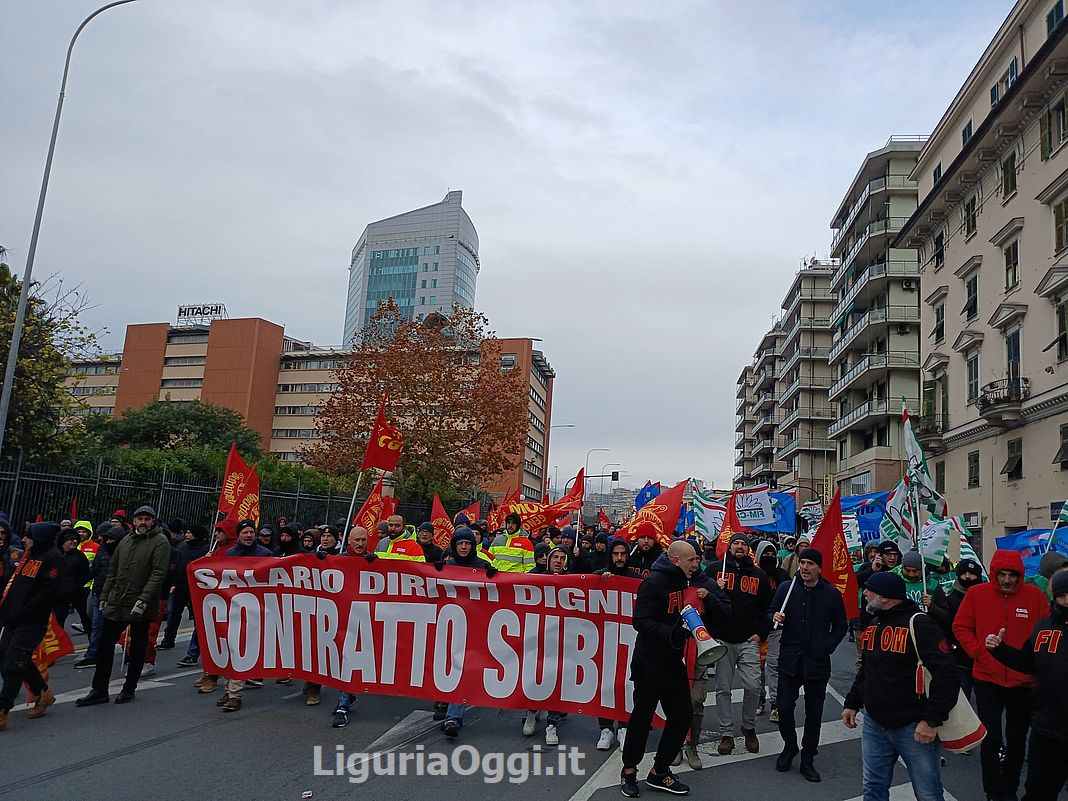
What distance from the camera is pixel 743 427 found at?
107 meters

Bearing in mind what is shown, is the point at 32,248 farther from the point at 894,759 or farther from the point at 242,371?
the point at 242,371

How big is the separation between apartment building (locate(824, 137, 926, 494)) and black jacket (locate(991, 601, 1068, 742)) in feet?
137

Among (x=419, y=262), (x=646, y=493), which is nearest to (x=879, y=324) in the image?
(x=646, y=493)

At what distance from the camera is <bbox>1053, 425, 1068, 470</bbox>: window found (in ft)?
74.6

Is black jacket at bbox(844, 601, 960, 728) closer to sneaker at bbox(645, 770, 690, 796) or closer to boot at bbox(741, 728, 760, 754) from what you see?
sneaker at bbox(645, 770, 690, 796)

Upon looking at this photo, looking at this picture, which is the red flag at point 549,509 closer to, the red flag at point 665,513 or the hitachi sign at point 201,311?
the red flag at point 665,513

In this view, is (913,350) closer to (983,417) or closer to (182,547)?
(983,417)

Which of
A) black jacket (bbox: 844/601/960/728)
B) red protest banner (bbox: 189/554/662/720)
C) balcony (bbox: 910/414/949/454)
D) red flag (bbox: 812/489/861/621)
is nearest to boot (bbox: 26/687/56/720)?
red protest banner (bbox: 189/554/662/720)

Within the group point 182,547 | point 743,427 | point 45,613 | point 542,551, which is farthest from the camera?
point 743,427

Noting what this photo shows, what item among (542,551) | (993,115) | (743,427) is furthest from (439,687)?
(743,427)

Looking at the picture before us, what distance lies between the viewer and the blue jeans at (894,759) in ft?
15.8

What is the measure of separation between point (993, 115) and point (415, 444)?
21.7m

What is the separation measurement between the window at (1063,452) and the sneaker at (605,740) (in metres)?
20.9

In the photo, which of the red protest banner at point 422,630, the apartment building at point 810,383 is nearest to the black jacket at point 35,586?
the red protest banner at point 422,630
